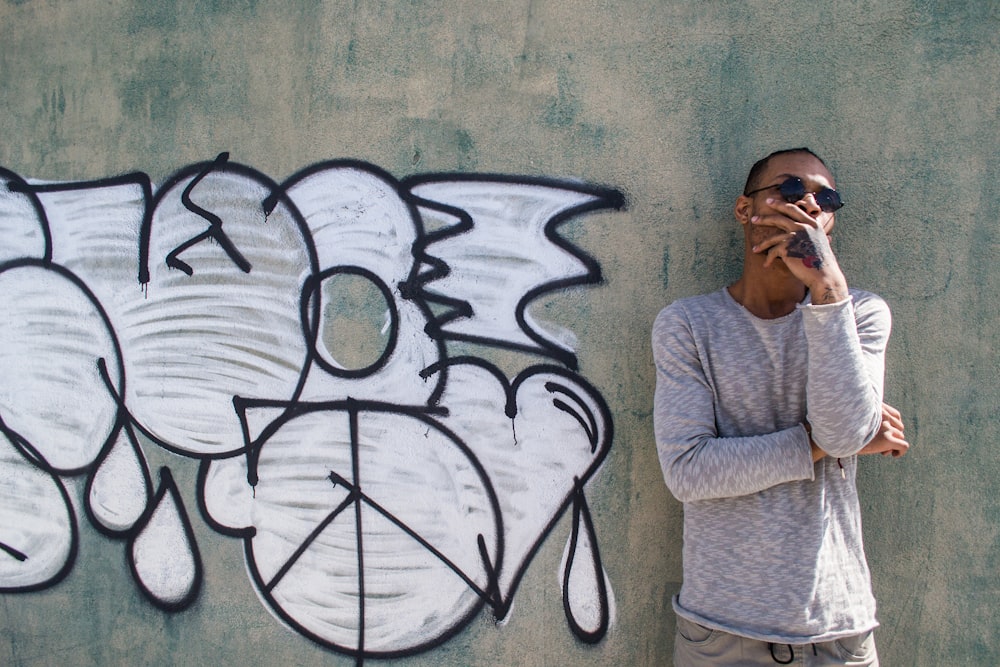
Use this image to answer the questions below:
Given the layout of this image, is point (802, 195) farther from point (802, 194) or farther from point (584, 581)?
point (584, 581)

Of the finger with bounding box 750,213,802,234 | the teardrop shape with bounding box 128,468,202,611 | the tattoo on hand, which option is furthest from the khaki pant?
the teardrop shape with bounding box 128,468,202,611

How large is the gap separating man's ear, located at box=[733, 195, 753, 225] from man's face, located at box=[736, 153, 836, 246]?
1 centimetres

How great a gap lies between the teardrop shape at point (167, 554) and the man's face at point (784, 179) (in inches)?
84.4

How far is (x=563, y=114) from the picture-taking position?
8.24ft

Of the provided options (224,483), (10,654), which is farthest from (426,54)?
(10,654)

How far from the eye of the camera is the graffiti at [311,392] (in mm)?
2533

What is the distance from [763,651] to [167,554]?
80.3 inches

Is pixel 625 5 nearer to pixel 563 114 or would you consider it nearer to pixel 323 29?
pixel 563 114

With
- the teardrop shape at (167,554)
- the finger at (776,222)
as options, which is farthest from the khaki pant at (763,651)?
the teardrop shape at (167,554)

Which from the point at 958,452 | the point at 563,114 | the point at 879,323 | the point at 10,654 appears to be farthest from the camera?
the point at 10,654

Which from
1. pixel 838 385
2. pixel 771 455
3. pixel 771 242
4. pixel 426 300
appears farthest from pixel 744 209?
pixel 426 300

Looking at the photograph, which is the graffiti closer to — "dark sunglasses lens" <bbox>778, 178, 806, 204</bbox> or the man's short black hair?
the man's short black hair

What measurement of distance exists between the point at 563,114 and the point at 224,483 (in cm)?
173

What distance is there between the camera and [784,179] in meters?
2.08
